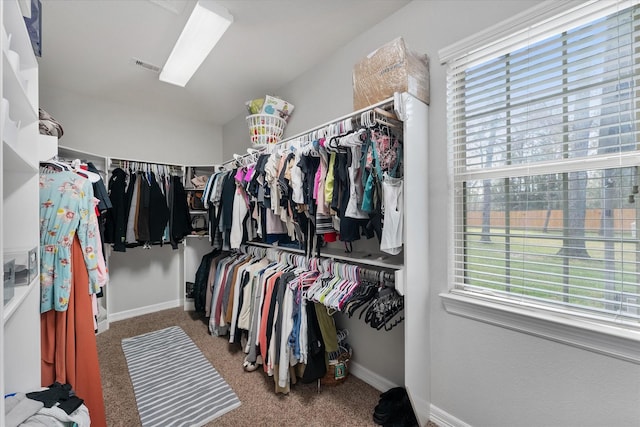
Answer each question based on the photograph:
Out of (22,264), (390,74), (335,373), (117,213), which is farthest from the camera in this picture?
(117,213)

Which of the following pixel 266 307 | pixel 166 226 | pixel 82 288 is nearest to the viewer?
pixel 82 288

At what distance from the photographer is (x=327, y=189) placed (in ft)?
5.39

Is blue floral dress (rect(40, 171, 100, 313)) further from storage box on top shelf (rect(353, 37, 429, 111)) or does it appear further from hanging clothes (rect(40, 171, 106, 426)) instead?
storage box on top shelf (rect(353, 37, 429, 111))

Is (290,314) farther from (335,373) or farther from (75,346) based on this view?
(75,346)

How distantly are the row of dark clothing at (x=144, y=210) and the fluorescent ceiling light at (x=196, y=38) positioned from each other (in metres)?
1.23

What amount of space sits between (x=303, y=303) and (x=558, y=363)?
1.32 meters

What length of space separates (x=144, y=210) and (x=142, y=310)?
1326 mm

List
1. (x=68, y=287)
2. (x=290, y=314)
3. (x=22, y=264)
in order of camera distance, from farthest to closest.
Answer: (x=290, y=314), (x=68, y=287), (x=22, y=264)

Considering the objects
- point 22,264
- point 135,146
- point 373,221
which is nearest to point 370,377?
point 373,221

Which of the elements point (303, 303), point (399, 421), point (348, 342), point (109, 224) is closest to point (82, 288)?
point (303, 303)

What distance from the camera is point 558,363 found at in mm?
1227

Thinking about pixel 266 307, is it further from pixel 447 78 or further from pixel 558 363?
pixel 447 78

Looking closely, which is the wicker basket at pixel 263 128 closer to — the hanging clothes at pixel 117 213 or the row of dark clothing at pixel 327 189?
the row of dark clothing at pixel 327 189

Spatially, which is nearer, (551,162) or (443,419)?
(551,162)
